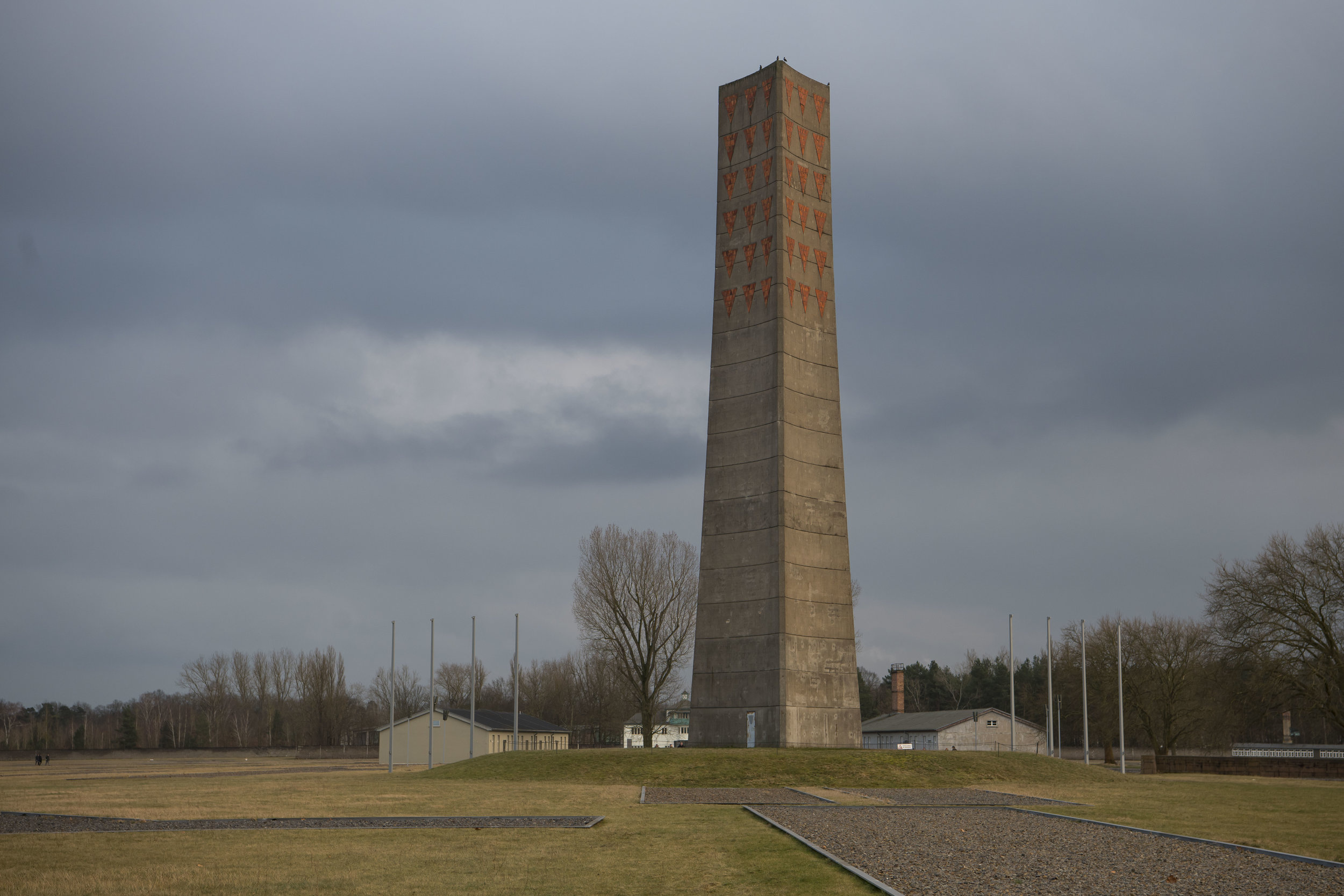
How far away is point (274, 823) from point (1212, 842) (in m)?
13.9

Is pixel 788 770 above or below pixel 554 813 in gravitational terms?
below

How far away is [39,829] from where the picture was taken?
54.5 ft

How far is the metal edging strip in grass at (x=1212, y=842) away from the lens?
12578 mm

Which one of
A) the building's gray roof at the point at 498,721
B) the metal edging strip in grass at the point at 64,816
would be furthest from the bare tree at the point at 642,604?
the metal edging strip in grass at the point at 64,816

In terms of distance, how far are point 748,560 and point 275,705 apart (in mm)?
98792

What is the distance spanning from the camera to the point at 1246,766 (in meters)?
43.2

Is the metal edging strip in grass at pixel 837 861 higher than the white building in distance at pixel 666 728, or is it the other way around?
the metal edging strip in grass at pixel 837 861

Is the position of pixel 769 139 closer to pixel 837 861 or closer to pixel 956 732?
pixel 837 861

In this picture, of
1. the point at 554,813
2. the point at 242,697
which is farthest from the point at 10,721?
the point at 554,813

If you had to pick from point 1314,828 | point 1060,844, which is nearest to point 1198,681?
point 1314,828

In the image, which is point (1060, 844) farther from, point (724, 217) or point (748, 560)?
point (724, 217)

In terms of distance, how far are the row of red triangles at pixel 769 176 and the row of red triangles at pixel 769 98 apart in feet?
7.47

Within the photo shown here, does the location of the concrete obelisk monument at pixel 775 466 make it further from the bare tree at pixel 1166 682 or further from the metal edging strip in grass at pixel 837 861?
the bare tree at pixel 1166 682

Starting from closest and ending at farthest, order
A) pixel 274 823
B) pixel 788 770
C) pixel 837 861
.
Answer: pixel 837 861 → pixel 274 823 → pixel 788 770
